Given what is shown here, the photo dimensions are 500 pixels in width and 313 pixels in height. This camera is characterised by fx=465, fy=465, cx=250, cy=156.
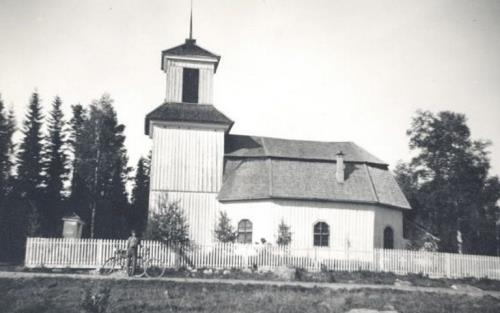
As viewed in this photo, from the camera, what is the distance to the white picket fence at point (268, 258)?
22.9 meters

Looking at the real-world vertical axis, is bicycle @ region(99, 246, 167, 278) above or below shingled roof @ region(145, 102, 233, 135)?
below

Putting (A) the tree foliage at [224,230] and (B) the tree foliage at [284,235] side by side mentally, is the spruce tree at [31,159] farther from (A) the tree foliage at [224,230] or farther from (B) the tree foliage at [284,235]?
(B) the tree foliage at [284,235]

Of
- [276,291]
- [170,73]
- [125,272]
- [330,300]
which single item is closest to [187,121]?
[170,73]

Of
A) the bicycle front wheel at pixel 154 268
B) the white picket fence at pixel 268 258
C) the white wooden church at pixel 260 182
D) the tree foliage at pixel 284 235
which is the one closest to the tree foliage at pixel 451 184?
the white wooden church at pixel 260 182

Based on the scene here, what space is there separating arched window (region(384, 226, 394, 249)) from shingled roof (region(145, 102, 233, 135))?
12529 mm

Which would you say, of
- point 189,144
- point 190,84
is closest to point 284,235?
point 189,144

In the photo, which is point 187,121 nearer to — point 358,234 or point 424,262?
point 358,234

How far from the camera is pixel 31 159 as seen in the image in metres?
39.2

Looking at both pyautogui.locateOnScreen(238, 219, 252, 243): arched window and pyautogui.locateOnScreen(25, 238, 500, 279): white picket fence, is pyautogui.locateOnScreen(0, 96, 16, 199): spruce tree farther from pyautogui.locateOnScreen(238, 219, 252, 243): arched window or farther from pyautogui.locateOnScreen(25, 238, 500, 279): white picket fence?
pyautogui.locateOnScreen(238, 219, 252, 243): arched window

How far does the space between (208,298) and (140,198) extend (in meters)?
34.2

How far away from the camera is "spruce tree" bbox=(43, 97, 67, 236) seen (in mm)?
38531

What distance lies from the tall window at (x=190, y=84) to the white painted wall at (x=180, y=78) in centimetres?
27

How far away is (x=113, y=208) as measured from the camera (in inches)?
1698

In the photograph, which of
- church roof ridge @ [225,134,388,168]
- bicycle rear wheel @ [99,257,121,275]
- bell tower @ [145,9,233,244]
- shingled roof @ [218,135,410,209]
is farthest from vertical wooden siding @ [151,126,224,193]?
bicycle rear wheel @ [99,257,121,275]
